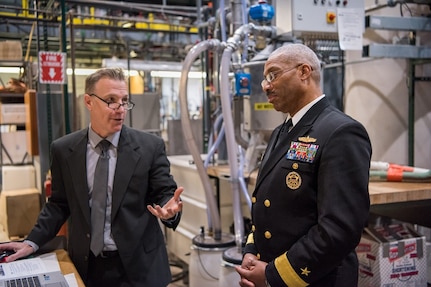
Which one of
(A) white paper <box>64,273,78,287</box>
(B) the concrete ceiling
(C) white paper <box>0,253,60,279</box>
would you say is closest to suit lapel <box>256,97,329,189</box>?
(A) white paper <box>64,273,78,287</box>

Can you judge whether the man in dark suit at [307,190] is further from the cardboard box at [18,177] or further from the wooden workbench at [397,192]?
the cardboard box at [18,177]

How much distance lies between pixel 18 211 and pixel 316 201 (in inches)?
116

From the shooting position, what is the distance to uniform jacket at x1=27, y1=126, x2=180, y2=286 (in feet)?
6.07

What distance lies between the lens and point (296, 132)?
4.97ft

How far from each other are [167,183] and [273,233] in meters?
0.62

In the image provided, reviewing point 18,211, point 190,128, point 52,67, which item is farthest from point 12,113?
point 190,128

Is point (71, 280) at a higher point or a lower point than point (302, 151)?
lower

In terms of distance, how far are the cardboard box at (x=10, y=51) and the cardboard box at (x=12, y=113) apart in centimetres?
81

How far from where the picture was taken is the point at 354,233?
4.43ft

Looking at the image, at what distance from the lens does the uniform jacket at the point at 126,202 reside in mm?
1850

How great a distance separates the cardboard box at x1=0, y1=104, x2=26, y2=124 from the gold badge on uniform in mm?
3632

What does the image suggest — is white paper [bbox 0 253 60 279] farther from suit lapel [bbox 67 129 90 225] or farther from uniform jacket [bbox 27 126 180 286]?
suit lapel [bbox 67 129 90 225]

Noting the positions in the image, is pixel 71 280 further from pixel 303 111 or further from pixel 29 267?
pixel 303 111

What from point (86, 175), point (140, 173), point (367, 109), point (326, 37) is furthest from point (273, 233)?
point (367, 109)
